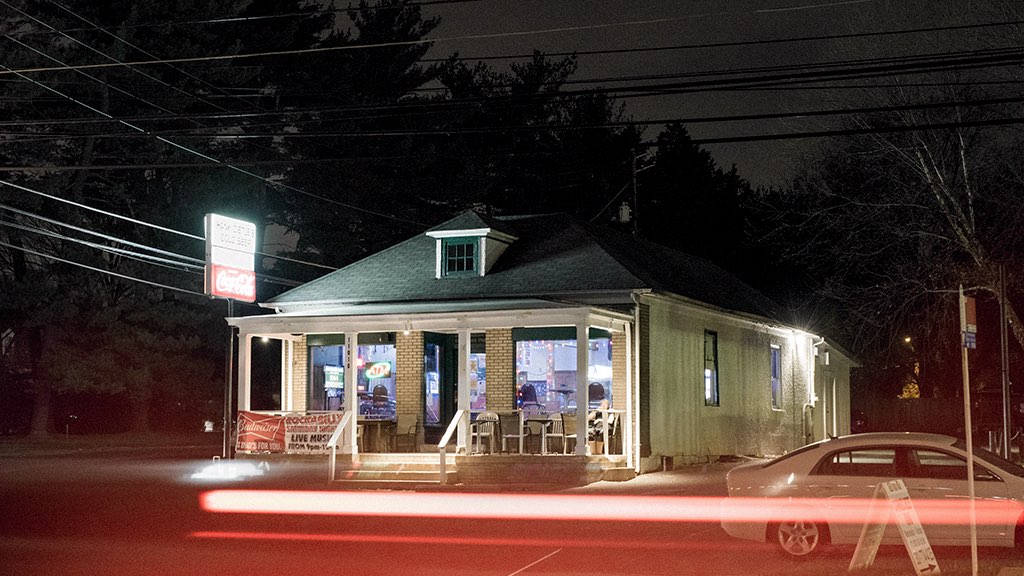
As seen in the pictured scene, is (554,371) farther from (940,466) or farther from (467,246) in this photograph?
(940,466)

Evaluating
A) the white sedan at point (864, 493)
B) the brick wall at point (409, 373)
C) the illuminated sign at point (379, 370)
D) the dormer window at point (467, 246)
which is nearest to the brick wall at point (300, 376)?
the illuminated sign at point (379, 370)

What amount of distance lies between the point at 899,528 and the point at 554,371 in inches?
690

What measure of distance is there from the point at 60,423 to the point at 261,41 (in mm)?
21250

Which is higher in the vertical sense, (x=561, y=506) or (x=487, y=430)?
(x=487, y=430)

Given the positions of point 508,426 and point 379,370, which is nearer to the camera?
point 508,426

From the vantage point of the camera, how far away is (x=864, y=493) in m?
13.7

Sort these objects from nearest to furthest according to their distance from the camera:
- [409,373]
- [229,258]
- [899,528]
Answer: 1. [899,528]
2. [229,258]
3. [409,373]

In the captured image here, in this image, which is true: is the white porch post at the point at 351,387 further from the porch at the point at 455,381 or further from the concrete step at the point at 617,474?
the concrete step at the point at 617,474

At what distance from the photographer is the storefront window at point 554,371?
28.7 metres

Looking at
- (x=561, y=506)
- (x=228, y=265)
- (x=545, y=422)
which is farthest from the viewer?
(x=228, y=265)

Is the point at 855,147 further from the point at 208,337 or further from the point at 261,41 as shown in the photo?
the point at 208,337

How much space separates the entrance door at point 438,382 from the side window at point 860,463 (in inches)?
671

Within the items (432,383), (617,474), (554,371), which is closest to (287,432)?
(432,383)

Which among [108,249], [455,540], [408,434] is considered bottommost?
[455,540]
